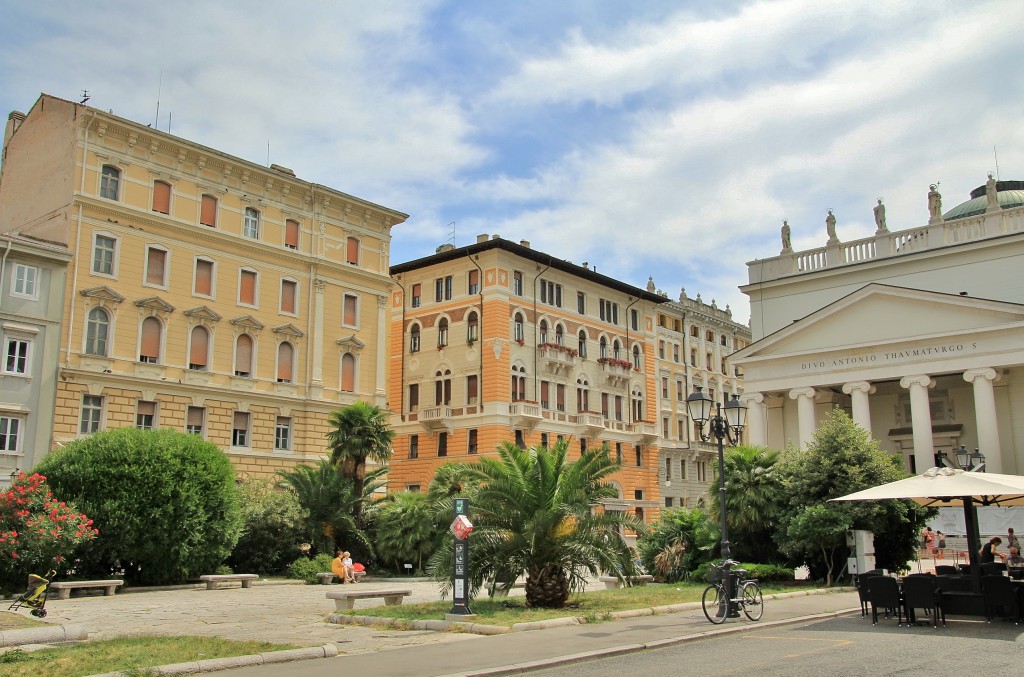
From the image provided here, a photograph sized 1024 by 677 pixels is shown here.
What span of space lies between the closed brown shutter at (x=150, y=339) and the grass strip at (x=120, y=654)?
82.6 feet

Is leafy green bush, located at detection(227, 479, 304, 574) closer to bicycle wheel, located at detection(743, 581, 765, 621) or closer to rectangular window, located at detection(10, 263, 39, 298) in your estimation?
rectangular window, located at detection(10, 263, 39, 298)

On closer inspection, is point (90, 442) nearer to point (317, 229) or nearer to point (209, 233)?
point (209, 233)

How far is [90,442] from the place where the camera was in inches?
995

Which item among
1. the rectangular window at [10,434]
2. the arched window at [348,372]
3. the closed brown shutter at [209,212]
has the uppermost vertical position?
the closed brown shutter at [209,212]

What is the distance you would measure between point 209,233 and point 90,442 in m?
16.1

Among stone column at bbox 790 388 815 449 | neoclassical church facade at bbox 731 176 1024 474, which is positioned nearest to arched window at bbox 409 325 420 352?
neoclassical church facade at bbox 731 176 1024 474

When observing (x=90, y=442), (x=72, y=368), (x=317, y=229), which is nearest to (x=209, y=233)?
(x=317, y=229)

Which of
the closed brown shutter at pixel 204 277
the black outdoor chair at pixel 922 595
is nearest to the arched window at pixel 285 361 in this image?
the closed brown shutter at pixel 204 277

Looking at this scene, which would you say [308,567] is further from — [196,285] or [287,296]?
[287,296]

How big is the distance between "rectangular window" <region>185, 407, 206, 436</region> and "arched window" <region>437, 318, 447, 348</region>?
19850mm

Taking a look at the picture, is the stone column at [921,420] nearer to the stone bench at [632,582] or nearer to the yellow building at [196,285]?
the stone bench at [632,582]

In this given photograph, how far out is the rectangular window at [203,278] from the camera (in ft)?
128

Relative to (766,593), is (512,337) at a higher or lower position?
higher

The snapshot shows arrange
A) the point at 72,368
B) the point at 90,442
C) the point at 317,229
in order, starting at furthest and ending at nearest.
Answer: the point at 317,229
the point at 72,368
the point at 90,442
